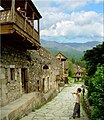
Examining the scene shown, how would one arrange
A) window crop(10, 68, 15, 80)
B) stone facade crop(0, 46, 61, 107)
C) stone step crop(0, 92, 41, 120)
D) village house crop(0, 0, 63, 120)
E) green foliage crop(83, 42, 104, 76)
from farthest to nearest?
1. window crop(10, 68, 15, 80)
2. green foliage crop(83, 42, 104, 76)
3. stone facade crop(0, 46, 61, 107)
4. village house crop(0, 0, 63, 120)
5. stone step crop(0, 92, 41, 120)

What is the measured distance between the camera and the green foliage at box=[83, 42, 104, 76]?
41.0ft

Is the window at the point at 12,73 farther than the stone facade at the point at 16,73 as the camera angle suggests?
Yes

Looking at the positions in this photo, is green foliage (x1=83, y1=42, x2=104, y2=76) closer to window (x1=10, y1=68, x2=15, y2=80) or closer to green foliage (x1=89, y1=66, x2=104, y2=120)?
window (x1=10, y1=68, x2=15, y2=80)

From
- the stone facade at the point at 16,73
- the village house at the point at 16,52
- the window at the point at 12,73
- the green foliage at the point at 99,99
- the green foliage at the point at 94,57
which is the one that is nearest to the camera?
the green foliage at the point at 99,99

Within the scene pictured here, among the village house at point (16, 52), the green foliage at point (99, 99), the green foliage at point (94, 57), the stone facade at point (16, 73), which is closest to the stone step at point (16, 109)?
the village house at point (16, 52)

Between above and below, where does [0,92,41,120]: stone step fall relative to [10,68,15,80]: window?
below

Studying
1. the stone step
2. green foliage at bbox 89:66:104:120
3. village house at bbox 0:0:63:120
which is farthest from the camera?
village house at bbox 0:0:63:120

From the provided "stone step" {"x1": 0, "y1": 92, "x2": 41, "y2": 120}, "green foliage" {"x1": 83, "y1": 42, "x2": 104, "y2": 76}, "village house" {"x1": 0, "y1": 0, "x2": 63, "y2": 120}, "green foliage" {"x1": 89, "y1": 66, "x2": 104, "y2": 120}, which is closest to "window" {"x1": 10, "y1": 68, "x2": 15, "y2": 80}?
"village house" {"x1": 0, "y1": 0, "x2": 63, "y2": 120}

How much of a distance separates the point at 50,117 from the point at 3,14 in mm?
4975

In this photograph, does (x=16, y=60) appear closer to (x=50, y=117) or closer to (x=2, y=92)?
(x=2, y=92)

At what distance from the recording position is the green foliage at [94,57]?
41.0 ft

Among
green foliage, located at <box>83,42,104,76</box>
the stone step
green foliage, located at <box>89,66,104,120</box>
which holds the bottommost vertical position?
the stone step

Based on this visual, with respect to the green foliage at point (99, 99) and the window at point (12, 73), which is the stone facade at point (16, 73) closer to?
the window at point (12, 73)

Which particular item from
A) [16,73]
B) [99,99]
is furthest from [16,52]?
[99,99]
